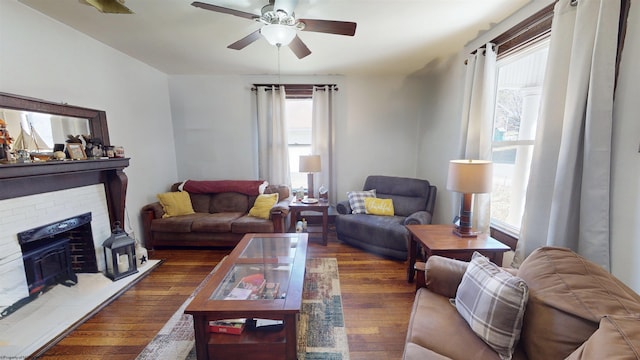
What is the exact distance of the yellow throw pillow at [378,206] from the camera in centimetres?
334

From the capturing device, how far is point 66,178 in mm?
2197

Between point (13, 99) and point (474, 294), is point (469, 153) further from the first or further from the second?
point (13, 99)

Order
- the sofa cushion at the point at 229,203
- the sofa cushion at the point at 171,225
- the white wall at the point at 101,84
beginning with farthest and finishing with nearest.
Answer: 1. the sofa cushion at the point at 229,203
2. the sofa cushion at the point at 171,225
3. the white wall at the point at 101,84

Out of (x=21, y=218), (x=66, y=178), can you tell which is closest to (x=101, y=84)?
(x=66, y=178)

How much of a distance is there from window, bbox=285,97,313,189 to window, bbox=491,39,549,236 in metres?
2.56

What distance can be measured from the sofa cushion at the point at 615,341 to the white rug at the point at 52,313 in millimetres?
2932

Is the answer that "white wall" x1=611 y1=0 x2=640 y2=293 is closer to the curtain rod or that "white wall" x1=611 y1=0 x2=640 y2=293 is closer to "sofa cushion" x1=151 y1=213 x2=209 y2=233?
the curtain rod

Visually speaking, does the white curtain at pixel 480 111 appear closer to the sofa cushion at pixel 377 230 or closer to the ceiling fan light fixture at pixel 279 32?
the sofa cushion at pixel 377 230

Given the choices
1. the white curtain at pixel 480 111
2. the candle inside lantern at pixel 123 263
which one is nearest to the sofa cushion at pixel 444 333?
the white curtain at pixel 480 111

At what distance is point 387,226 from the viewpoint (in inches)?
114

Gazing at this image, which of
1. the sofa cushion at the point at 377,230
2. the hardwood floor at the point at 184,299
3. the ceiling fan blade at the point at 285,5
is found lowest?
the hardwood floor at the point at 184,299

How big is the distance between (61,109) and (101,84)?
0.63 m

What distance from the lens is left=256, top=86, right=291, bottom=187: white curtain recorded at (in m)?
3.79

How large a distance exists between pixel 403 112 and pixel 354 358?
11.5 ft
